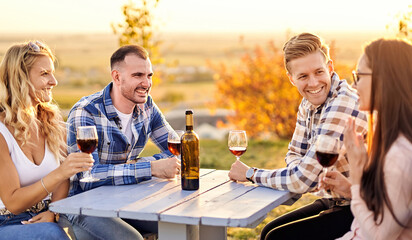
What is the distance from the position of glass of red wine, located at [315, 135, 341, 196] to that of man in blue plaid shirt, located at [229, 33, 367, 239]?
0.78ft

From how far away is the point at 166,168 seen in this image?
3.60 meters

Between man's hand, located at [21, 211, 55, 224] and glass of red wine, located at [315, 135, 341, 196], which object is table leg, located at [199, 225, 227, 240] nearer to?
man's hand, located at [21, 211, 55, 224]

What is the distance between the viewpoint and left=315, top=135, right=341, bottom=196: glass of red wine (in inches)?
114

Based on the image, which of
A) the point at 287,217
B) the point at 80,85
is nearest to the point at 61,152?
the point at 287,217

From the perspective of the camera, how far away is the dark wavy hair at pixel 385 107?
246 centimetres

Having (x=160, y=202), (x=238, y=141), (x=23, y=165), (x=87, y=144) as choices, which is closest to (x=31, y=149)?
(x=23, y=165)

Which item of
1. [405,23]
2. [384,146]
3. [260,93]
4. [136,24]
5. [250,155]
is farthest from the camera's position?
[260,93]

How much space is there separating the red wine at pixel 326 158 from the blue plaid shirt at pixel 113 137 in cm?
117

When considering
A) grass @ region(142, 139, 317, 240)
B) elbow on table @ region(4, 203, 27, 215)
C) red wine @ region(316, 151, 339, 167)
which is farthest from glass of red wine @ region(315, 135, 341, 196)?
grass @ region(142, 139, 317, 240)

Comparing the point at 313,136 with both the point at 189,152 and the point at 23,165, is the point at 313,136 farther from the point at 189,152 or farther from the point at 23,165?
the point at 23,165

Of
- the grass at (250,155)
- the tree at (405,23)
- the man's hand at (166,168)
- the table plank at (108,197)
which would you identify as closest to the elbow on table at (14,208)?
the table plank at (108,197)

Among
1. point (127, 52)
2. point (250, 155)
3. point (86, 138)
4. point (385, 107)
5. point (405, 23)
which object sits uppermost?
point (405, 23)

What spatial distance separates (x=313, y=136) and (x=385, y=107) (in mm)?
1076

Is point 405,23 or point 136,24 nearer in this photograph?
point 405,23
